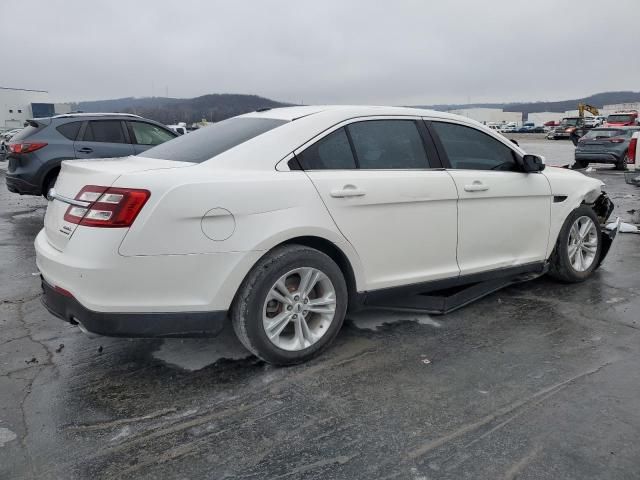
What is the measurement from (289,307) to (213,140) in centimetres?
121

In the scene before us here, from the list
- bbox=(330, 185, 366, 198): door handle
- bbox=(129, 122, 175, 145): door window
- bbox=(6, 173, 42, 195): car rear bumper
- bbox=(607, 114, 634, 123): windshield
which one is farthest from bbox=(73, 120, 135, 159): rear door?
bbox=(607, 114, 634, 123): windshield

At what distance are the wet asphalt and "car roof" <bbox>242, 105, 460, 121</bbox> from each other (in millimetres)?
1515

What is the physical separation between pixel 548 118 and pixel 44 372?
123 meters

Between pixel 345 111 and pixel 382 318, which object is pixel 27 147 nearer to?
pixel 345 111

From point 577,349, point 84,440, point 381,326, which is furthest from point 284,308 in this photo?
point 577,349

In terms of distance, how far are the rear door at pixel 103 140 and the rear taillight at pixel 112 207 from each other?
6438mm

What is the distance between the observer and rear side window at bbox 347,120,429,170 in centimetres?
377

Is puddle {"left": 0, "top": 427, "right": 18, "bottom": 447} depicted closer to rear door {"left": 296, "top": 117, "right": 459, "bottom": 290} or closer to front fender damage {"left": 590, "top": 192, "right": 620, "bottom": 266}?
rear door {"left": 296, "top": 117, "right": 459, "bottom": 290}

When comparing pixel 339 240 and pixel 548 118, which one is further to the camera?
pixel 548 118

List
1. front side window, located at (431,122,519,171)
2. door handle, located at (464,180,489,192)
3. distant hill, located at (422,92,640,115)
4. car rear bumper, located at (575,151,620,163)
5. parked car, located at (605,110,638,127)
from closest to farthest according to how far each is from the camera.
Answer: door handle, located at (464,180,489,192)
front side window, located at (431,122,519,171)
car rear bumper, located at (575,151,620,163)
parked car, located at (605,110,638,127)
distant hill, located at (422,92,640,115)

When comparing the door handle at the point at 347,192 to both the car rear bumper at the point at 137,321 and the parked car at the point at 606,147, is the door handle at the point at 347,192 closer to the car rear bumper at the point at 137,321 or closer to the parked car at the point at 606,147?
the car rear bumper at the point at 137,321

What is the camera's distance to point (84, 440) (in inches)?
105

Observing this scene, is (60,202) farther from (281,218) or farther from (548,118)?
(548,118)

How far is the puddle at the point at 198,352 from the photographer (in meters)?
3.53
